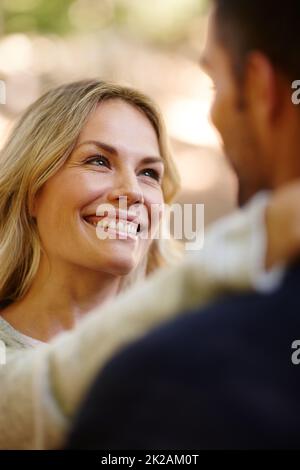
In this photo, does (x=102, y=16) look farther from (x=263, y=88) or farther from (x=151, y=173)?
(x=263, y=88)

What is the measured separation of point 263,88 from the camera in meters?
0.54

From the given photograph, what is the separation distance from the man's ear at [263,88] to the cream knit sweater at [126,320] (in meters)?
0.06

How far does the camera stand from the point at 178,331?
470 mm

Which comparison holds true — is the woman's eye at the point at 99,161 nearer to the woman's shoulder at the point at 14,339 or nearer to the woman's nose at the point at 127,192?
the woman's nose at the point at 127,192

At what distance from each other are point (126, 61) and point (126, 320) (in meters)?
1.18

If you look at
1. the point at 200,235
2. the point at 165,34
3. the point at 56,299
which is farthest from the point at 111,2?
the point at 56,299

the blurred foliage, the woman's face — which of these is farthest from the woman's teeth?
the blurred foliage

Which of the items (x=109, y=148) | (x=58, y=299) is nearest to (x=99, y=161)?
(x=109, y=148)

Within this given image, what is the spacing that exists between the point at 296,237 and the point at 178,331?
0.29ft

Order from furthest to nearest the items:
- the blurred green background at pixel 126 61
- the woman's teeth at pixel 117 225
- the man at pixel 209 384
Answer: the blurred green background at pixel 126 61 → the woman's teeth at pixel 117 225 → the man at pixel 209 384

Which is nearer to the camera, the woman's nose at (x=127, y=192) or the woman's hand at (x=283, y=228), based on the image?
the woman's hand at (x=283, y=228)

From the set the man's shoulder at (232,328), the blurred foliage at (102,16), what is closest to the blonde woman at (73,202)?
the man's shoulder at (232,328)

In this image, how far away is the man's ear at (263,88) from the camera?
0.54 meters

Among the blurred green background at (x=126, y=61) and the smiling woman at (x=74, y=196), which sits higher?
the blurred green background at (x=126, y=61)
